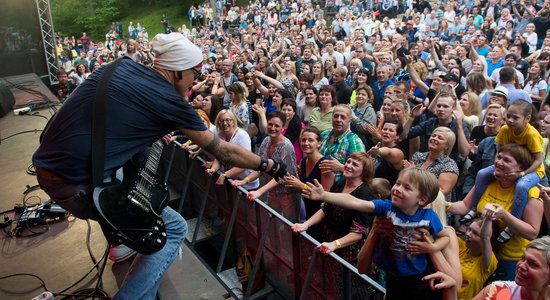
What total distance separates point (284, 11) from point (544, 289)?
75.4ft

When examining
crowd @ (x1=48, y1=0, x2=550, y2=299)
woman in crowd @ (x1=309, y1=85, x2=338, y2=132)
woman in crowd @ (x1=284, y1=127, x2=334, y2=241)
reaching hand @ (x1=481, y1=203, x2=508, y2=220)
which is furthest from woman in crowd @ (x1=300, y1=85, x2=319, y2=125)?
reaching hand @ (x1=481, y1=203, x2=508, y2=220)

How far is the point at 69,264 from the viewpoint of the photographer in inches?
146

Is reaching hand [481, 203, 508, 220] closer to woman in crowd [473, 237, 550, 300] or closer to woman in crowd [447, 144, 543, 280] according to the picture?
woman in crowd [447, 144, 543, 280]

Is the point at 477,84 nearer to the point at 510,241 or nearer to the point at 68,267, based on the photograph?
the point at 510,241

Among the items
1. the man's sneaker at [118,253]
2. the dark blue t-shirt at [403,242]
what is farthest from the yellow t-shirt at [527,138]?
the man's sneaker at [118,253]

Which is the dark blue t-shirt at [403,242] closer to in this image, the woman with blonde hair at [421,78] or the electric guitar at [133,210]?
the electric guitar at [133,210]

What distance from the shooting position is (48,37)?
13.8 metres

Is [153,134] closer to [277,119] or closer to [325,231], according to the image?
[325,231]

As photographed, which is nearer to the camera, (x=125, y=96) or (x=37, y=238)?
(x=125, y=96)

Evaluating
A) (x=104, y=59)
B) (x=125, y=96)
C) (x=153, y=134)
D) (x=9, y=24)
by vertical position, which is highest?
(x=125, y=96)

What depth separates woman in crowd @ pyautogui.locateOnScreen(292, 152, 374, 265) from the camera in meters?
3.67

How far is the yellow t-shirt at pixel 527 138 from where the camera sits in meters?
4.32

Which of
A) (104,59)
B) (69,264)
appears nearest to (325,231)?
(69,264)

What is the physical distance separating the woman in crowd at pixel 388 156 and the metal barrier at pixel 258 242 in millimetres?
1599
